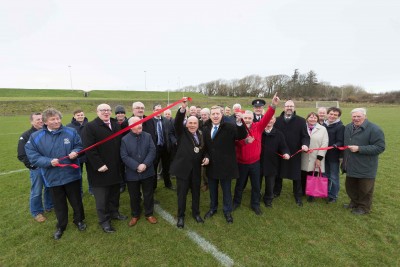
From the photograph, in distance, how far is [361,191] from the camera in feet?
14.5

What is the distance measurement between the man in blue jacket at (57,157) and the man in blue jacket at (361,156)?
5.06m

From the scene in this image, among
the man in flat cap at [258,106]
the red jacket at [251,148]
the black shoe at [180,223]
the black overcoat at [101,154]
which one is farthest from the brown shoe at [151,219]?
the man in flat cap at [258,106]

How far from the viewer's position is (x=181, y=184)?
4020 millimetres

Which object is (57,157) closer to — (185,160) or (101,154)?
(101,154)

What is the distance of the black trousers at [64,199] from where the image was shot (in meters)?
3.68

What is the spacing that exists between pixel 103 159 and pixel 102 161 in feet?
0.18

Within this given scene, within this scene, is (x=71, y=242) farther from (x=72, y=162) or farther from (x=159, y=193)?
(x=159, y=193)

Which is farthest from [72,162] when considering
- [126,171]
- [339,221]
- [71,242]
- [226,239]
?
[339,221]

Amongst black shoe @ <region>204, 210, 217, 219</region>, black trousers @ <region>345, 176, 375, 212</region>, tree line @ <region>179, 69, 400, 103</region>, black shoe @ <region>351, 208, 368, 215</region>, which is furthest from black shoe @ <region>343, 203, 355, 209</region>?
tree line @ <region>179, 69, 400, 103</region>

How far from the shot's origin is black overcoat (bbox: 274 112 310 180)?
4695 millimetres

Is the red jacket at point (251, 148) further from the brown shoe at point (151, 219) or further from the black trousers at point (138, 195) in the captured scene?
the brown shoe at point (151, 219)

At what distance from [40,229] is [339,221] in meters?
5.63

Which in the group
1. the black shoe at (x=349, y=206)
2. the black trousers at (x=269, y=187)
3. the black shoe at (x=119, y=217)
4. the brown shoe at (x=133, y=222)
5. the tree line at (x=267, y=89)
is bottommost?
the black shoe at (x=119, y=217)

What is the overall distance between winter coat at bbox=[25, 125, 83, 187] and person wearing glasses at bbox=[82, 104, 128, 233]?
0.26 metres
